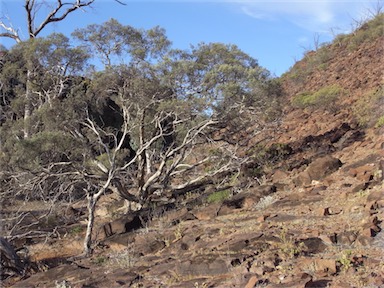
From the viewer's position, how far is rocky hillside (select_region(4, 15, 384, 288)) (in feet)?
17.8

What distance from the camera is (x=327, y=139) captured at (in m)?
14.4

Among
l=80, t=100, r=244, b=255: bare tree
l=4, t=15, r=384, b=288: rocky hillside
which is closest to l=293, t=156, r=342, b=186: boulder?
l=4, t=15, r=384, b=288: rocky hillside

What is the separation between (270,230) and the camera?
7145 mm

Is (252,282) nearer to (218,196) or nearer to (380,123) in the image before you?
(218,196)

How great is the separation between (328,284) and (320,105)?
15.2 m

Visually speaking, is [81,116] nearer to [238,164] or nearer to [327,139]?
[238,164]

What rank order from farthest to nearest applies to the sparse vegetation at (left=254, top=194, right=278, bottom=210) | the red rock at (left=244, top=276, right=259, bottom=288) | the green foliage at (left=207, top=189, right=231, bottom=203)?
the green foliage at (left=207, top=189, right=231, bottom=203) < the sparse vegetation at (left=254, top=194, right=278, bottom=210) < the red rock at (left=244, top=276, right=259, bottom=288)

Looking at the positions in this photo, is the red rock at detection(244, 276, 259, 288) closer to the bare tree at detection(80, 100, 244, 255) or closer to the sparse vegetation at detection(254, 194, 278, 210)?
the sparse vegetation at detection(254, 194, 278, 210)

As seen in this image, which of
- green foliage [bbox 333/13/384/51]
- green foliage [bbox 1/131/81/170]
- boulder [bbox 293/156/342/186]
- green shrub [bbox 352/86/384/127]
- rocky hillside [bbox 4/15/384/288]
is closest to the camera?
rocky hillside [bbox 4/15/384/288]

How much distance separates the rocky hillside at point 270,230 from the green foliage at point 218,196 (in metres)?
0.03

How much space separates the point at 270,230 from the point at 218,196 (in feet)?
15.8

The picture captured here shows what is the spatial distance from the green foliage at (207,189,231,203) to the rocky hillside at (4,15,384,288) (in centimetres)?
3

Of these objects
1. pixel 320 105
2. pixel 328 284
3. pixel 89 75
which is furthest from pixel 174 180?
pixel 328 284

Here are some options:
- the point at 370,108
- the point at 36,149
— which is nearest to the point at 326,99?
the point at 370,108
